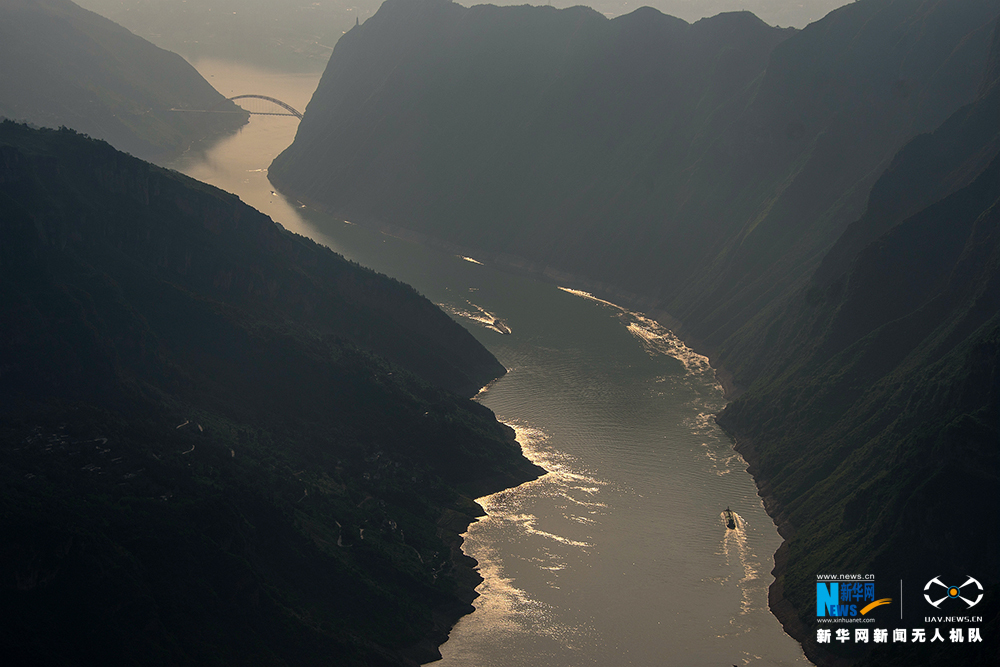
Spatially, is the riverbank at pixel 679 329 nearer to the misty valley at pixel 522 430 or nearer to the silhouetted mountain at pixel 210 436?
the misty valley at pixel 522 430

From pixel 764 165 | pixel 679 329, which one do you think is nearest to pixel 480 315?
pixel 679 329

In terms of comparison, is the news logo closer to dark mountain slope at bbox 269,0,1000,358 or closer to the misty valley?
the misty valley

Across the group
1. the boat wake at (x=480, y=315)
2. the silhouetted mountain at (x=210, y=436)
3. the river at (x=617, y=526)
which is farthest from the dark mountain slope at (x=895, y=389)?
the boat wake at (x=480, y=315)

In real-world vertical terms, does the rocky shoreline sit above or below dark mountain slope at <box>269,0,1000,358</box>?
below

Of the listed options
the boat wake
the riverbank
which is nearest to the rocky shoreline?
the riverbank

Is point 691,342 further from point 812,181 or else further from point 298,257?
point 298,257

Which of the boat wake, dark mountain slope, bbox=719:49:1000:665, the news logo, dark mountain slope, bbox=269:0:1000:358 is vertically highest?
dark mountain slope, bbox=269:0:1000:358
